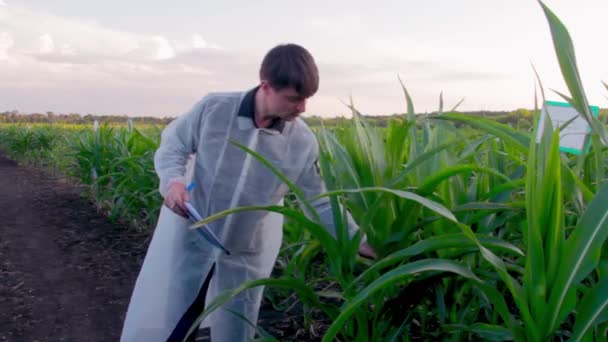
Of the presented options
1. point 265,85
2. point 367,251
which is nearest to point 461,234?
point 367,251

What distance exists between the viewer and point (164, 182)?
1.89m

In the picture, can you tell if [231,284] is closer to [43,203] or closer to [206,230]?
[206,230]

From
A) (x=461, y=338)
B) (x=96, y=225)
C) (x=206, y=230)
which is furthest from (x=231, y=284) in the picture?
(x=96, y=225)

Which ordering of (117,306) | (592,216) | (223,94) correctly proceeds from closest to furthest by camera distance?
(592,216) → (223,94) → (117,306)

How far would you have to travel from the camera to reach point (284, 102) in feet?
5.82

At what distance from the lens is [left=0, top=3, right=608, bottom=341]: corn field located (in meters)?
0.98

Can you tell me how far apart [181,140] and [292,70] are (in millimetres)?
561

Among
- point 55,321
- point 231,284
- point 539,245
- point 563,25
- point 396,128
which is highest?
point 563,25

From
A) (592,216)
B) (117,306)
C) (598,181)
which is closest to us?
(592,216)

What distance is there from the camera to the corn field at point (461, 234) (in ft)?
3.22

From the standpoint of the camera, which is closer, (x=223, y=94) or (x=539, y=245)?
(x=539, y=245)

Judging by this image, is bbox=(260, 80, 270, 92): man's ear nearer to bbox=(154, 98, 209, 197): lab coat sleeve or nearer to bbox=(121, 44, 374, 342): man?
bbox=(121, 44, 374, 342): man

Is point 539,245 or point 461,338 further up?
point 539,245

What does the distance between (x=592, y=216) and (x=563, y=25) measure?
326mm
